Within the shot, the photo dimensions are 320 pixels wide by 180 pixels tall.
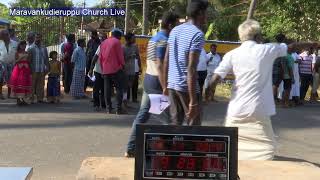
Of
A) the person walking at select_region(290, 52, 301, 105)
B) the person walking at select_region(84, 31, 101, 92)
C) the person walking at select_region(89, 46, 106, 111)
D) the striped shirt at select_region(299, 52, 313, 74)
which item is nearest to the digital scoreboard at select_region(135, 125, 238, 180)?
the person walking at select_region(89, 46, 106, 111)

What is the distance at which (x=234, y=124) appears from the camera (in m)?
6.22

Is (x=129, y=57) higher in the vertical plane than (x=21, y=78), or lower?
higher

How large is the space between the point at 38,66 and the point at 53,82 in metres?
0.55

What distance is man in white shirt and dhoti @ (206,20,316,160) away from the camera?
6000 mm

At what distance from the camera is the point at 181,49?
618 centimetres

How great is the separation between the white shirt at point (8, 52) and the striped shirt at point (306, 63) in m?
7.19

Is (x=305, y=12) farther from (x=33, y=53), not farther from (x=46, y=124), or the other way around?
(x=46, y=124)

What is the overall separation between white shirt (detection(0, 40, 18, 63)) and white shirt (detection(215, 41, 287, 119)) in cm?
922

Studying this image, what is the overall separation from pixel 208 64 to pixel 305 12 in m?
9.68

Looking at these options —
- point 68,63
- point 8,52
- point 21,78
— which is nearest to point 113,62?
point 21,78

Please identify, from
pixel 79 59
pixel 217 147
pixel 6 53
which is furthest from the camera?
pixel 79 59

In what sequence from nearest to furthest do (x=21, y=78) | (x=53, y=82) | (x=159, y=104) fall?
(x=159, y=104) → (x=21, y=78) → (x=53, y=82)

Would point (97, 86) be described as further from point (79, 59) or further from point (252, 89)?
point (252, 89)

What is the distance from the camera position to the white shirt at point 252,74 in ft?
19.6
